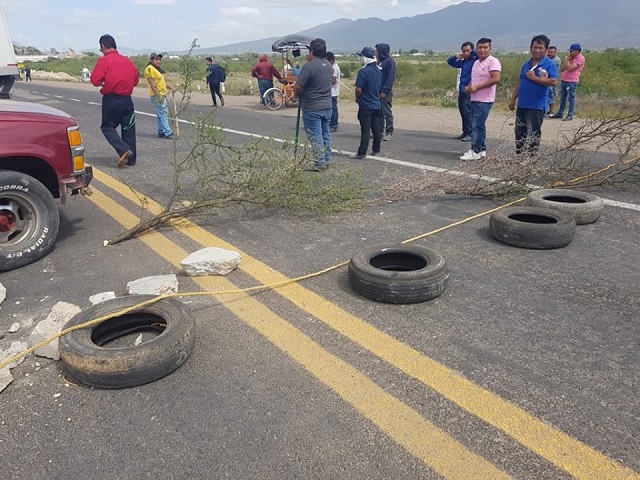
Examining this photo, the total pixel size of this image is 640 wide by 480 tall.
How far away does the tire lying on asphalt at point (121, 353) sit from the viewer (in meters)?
2.68

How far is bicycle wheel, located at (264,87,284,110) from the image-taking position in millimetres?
18188

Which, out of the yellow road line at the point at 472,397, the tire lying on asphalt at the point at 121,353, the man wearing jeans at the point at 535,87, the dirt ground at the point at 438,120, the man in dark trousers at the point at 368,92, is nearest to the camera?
the yellow road line at the point at 472,397

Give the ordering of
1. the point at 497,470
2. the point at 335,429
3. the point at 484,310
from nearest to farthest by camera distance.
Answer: the point at 497,470, the point at 335,429, the point at 484,310

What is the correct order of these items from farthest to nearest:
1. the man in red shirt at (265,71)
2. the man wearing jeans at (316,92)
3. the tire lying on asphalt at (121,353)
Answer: the man in red shirt at (265,71) → the man wearing jeans at (316,92) → the tire lying on asphalt at (121,353)

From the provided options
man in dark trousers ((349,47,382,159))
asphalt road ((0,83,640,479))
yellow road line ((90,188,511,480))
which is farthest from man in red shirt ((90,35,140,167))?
yellow road line ((90,188,511,480))

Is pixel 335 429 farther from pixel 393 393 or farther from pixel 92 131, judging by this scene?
pixel 92 131

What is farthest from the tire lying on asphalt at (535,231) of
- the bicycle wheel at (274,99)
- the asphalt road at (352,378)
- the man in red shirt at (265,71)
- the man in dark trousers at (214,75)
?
the man in dark trousers at (214,75)

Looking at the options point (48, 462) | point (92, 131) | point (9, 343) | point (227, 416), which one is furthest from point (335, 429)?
point (92, 131)

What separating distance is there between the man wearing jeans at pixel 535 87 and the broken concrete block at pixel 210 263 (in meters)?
4.95

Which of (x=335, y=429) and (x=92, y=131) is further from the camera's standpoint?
(x=92, y=131)

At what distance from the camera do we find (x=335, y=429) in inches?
93.3

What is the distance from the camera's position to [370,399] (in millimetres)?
2570

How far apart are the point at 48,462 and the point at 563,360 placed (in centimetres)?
270

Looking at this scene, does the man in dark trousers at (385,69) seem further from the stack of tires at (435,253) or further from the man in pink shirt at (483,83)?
the stack of tires at (435,253)
